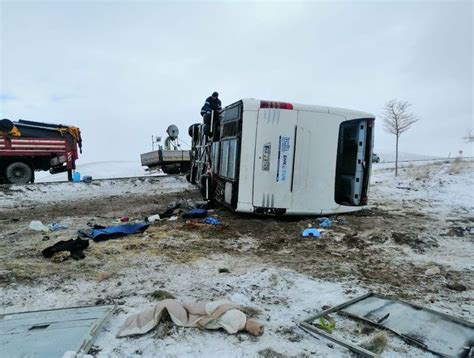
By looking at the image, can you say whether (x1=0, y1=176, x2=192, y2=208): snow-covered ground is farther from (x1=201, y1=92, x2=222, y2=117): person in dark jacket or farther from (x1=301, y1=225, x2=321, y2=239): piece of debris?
(x1=301, y1=225, x2=321, y2=239): piece of debris

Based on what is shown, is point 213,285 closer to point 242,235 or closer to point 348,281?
point 348,281

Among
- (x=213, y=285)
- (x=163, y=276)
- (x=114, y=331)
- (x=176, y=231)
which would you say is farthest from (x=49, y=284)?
(x=176, y=231)

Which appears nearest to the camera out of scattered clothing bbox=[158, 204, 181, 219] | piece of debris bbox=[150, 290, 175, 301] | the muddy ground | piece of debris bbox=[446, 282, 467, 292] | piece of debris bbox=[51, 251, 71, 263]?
piece of debris bbox=[150, 290, 175, 301]

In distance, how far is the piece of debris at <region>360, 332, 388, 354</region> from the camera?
6.77 ft

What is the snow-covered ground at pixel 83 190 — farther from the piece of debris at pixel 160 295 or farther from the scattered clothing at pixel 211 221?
the piece of debris at pixel 160 295

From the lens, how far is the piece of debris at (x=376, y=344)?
6.77 ft

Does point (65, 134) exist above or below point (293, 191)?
above

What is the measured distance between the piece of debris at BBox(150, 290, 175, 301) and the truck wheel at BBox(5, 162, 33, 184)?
11137 mm

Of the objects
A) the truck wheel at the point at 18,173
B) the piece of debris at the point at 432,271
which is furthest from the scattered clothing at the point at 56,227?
the truck wheel at the point at 18,173

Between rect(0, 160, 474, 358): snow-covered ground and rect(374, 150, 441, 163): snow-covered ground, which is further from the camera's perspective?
rect(374, 150, 441, 163): snow-covered ground

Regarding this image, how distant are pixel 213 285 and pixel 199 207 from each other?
394 cm

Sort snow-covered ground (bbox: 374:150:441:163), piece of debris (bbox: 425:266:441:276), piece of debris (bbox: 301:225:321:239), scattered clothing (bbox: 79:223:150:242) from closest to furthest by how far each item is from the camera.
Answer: piece of debris (bbox: 425:266:441:276), scattered clothing (bbox: 79:223:150:242), piece of debris (bbox: 301:225:321:239), snow-covered ground (bbox: 374:150:441:163)

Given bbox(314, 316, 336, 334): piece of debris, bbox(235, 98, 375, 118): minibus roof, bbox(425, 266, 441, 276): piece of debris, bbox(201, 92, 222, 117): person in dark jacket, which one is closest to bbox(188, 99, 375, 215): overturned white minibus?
bbox(235, 98, 375, 118): minibus roof

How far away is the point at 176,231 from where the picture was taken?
520 centimetres
